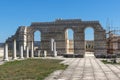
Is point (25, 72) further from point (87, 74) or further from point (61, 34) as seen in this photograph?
point (61, 34)

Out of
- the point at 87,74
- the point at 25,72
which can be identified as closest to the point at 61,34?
the point at 25,72

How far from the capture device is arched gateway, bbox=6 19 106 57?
48.6 metres

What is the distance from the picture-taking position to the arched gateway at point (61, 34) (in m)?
48.6

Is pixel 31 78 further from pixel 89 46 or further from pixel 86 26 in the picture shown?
pixel 89 46

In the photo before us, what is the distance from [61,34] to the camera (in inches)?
1956

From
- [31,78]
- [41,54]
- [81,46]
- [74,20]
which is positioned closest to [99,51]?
[81,46]

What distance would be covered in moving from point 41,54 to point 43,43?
5931 mm

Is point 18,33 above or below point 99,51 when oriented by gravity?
above

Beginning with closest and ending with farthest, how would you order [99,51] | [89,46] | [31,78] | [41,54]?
[31,78] → [41,54] → [99,51] → [89,46]

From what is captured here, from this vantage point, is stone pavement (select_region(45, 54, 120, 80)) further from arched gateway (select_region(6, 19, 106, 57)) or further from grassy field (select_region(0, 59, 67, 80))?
arched gateway (select_region(6, 19, 106, 57))

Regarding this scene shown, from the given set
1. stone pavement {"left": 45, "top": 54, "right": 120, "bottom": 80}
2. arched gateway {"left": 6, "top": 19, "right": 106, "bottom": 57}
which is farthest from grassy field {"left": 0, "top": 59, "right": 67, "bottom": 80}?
arched gateway {"left": 6, "top": 19, "right": 106, "bottom": 57}

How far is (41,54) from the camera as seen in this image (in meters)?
44.5

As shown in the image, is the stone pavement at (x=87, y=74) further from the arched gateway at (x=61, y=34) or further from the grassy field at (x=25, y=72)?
the arched gateway at (x=61, y=34)

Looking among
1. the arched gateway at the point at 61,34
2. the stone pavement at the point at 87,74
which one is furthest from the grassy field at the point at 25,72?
the arched gateway at the point at 61,34
